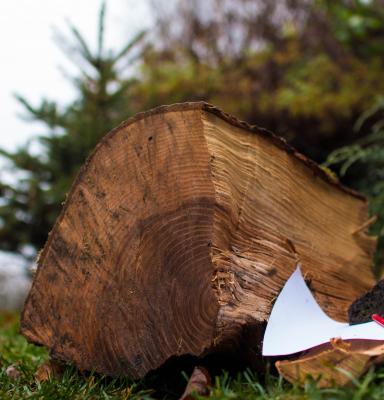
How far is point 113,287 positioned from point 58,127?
3043 millimetres

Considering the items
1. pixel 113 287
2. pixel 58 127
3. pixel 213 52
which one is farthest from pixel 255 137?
pixel 213 52

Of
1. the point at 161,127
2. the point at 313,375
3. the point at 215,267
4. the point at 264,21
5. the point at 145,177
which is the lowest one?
the point at 313,375

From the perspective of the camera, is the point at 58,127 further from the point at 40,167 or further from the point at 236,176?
the point at 236,176

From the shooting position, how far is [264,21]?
244 inches

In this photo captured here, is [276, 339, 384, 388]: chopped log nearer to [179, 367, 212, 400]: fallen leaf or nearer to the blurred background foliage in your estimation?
[179, 367, 212, 400]: fallen leaf

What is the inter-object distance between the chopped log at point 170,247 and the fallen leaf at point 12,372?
14 cm

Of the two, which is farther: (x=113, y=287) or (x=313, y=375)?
(x=113, y=287)

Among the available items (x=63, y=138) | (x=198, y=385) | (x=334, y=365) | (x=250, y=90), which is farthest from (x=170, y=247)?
(x=250, y=90)

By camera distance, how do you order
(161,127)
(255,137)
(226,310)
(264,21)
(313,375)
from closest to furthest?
(313,375) < (226,310) < (161,127) < (255,137) < (264,21)

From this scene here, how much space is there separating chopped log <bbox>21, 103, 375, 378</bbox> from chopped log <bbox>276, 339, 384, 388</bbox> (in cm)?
22

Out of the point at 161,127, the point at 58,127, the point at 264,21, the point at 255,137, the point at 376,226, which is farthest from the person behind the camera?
the point at 264,21

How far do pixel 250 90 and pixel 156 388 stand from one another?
13.2 feet

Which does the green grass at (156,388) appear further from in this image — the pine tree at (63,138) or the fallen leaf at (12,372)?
the pine tree at (63,138)

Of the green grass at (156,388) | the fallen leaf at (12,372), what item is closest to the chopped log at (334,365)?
the green grass at (156,388)
